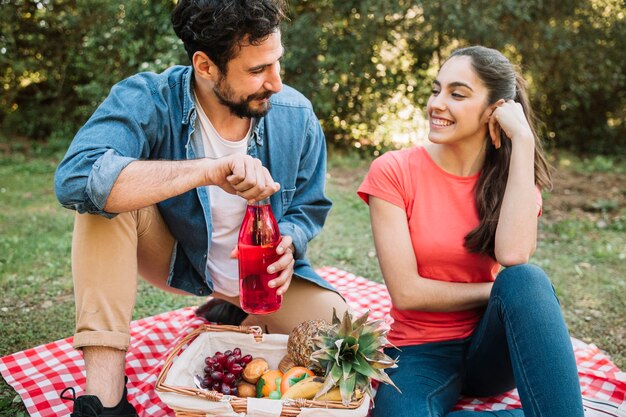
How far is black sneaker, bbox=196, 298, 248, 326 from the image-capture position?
3250 mm

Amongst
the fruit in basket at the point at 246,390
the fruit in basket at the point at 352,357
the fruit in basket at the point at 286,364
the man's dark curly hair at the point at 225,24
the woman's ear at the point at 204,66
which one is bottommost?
the fruit in basket at the point at 246,390

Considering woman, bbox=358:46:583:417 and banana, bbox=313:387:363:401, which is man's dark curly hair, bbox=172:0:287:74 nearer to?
woman, bbox=358:46:583:417

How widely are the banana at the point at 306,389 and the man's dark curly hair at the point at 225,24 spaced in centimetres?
132

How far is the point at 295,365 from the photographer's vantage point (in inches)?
95.9

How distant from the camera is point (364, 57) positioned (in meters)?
8.62

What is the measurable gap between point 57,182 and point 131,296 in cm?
52

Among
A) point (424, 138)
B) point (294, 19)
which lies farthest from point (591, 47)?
point (294, 19)

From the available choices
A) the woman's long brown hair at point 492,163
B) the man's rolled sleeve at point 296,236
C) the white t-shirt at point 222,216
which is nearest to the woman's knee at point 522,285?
the woman's long brown hair at point 492,163

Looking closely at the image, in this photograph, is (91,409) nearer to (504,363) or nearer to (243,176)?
(243,176)

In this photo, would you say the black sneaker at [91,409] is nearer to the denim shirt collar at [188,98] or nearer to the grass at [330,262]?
the grass at [330,262]

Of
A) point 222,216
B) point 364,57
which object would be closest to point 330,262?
point 222,216

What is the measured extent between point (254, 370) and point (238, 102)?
1.13m

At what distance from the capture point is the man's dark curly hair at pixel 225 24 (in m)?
2.41

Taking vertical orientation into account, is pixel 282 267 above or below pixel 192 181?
below
